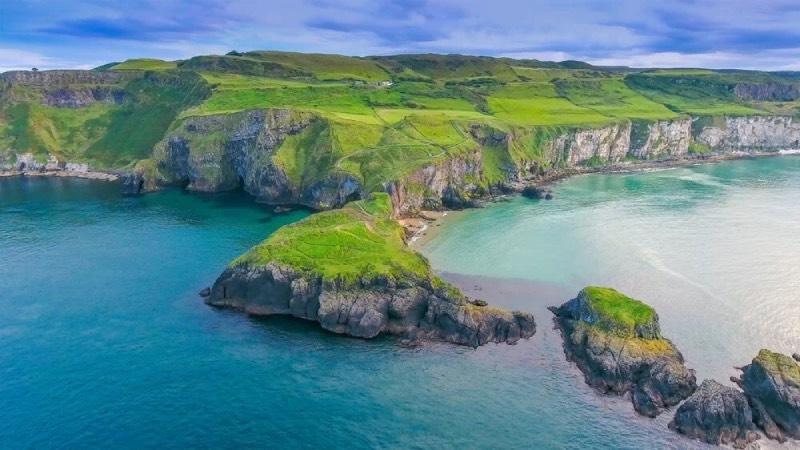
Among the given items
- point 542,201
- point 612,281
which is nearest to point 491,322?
point 612,281

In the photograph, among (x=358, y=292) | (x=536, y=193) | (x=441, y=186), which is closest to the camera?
(x=358, y=292)

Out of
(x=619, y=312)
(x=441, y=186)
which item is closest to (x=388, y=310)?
(x=619, y=312)

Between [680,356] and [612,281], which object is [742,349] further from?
[612,281]

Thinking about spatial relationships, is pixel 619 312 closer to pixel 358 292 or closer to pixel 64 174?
pixel 358 292

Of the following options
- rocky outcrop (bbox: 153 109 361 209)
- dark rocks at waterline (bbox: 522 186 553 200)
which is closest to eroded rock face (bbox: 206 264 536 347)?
rocky outcrop (bbox: 153 109 361 209)

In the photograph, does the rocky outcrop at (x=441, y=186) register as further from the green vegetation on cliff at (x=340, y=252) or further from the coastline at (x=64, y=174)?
the coastline at (x=64, y=174)

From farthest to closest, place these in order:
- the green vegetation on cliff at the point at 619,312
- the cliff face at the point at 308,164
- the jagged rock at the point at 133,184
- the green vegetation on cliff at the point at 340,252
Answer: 1. the jagged rock at the point at 133,184
2. the cliff face at the point at 308,164
3. the green vegetation on cliff at the point at 340,252
4. the green vegetation on cliff at the point at 619,312

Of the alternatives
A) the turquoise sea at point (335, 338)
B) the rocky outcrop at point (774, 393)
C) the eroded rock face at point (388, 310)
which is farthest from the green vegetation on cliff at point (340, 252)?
the rocky outcrop at point (774, 393)
